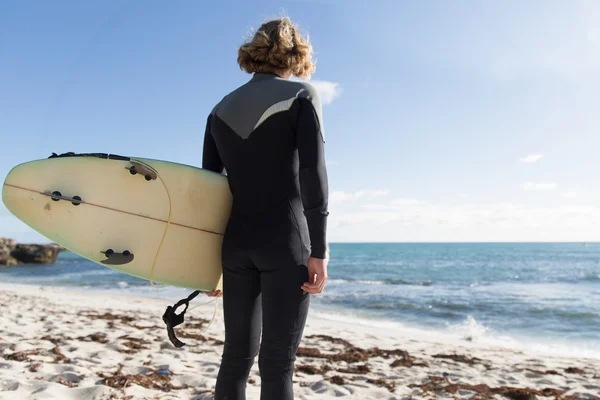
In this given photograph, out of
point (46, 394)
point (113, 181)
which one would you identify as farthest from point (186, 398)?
point (113, 181)

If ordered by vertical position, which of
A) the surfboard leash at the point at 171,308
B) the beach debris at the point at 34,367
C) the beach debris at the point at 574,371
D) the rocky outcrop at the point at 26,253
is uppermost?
the surfboard leash at the point at 171,308

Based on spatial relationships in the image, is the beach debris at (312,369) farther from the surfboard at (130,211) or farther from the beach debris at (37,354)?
the surfboard at (130,211)

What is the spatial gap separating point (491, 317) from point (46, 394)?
938 cm

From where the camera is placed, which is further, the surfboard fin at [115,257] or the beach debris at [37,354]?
the beach debris at [37,354]

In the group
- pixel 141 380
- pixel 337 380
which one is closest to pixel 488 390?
pixel 337 380

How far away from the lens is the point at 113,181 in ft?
6.50

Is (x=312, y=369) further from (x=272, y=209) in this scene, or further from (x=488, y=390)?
(x=272, y=209)

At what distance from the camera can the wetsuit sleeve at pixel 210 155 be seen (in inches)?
73.1

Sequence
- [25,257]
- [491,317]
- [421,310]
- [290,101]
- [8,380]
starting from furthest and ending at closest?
1. [25,257]
2. [421,310]
3. [491,317]
4. [8,380]
5. [290,101]

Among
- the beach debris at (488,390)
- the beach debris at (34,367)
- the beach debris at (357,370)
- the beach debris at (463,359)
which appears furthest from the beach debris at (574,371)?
the beach debris at (34,367)

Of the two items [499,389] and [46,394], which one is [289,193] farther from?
[499,389]

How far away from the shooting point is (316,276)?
1.45m

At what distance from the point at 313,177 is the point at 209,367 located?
259 centimetres

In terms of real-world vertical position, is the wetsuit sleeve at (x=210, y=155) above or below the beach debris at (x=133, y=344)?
above
